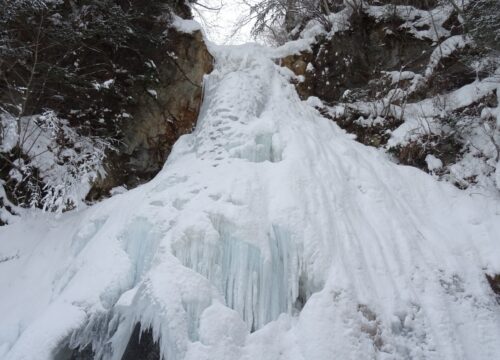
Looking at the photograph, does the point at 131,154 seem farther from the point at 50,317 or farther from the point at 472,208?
the point at 472,208

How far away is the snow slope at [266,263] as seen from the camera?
2959 mm

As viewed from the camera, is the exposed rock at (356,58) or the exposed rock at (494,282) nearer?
the exposed rock at (494,282)

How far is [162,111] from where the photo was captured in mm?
6668

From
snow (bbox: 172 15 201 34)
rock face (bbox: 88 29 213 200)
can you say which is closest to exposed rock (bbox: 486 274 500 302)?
rock face (bbox: 88 29 213 200)

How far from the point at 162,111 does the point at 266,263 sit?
4277 millimetres

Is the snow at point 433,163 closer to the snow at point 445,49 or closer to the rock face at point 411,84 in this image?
the rock face at point 411,84

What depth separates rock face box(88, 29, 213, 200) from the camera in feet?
20.8

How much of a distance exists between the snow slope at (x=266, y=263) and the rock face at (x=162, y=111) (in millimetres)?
1459

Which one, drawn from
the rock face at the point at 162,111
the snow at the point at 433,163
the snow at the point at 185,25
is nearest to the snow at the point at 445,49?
the snow at the point at 433,163

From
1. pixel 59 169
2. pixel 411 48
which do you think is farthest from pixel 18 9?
pixel 411 48

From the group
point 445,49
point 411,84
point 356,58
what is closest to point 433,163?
point 411,84

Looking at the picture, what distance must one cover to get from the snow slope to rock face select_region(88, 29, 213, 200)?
1.46 m

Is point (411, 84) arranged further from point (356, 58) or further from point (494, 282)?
point (494, 282)

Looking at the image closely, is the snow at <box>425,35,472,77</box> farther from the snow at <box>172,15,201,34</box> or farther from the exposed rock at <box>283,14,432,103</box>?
the snow at <box>172,15,201,34</box>
